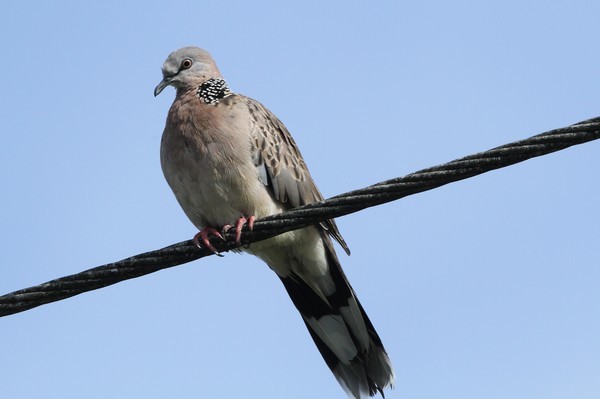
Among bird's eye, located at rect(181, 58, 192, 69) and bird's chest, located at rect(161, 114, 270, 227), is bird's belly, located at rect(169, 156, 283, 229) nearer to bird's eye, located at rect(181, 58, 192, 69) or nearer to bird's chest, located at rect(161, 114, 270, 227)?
bird's chest, located at rect(161, 114, 270, 227)

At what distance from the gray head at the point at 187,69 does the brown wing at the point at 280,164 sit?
0.56 m

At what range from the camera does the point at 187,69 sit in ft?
22.2

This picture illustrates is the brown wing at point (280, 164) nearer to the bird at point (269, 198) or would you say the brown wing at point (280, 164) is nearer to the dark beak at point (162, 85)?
the bird at point (269, 198)

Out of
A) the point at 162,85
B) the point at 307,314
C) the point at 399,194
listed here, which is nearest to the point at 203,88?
the point at 162,85

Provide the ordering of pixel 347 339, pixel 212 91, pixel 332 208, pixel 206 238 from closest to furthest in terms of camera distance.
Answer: pixel 332 208 → pixel 206 238 → pixel 347 339 → pixel 212 91

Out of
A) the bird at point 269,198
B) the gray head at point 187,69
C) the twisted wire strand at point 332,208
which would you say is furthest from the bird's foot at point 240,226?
the gray head at point 187,69

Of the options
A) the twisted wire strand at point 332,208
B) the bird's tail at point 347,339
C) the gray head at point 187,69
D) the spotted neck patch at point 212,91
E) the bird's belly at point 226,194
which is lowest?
the bird's tail at point 347,339

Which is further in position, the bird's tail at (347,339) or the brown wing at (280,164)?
the bird's tail at (347,339)

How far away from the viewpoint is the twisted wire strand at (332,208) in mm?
3758

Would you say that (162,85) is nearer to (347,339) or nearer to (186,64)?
(186,64)

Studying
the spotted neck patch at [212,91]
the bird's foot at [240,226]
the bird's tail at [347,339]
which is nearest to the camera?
the bird's foot at [240,226]

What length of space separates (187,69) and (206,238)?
183 cm

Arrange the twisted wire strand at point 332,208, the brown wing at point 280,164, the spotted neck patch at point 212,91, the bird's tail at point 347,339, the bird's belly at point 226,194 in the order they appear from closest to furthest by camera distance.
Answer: the twisted wire strand at point 332,208 → the bird's belly at point 226,194 → the brown wing at point 280,164 → the bird's tail at point 347,339 → the spotted neck patch at point 212,91

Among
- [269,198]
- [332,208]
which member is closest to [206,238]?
[269,198]
